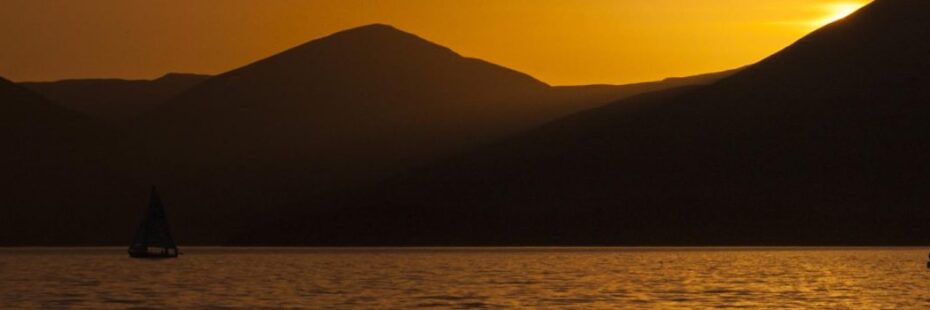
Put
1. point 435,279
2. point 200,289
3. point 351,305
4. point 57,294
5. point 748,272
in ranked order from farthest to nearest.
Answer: point 748,272 → point 435,279 → point 200,289 → point 57,294 → point 351,305

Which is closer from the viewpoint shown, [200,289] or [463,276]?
[200,289]

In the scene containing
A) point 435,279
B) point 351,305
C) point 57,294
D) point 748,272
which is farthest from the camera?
point 748,272

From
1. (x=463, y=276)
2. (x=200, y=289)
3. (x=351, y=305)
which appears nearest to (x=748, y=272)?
(x=463, y=276)

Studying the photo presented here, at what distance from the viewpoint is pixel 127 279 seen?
519ft

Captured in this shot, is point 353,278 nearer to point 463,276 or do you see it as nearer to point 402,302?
point 463,276

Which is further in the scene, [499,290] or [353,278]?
[353,278]

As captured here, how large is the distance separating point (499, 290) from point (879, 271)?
59.5m

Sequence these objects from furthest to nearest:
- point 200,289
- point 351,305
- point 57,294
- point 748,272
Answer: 1. point 748,272
2. point 200,289
3. point 57,294
4. point 351,305

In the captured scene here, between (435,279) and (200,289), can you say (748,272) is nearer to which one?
(435,279)

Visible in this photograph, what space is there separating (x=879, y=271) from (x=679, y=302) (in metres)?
68.0

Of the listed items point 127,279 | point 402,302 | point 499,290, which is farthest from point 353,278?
point 402,302

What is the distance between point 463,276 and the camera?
536ft

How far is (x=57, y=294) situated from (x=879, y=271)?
280 ft

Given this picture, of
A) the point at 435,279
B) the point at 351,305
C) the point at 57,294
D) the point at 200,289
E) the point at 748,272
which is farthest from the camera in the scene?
the point at 748,272
